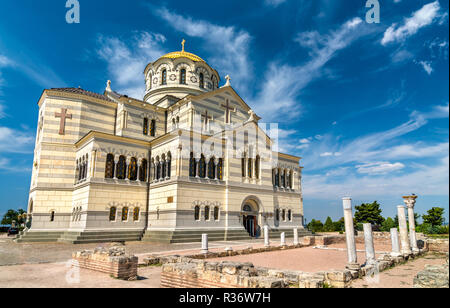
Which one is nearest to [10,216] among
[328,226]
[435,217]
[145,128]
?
[145,128]

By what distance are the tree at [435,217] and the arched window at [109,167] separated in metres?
41.3

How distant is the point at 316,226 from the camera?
4947 cm

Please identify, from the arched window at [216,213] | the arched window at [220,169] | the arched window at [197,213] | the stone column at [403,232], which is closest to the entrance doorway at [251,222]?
the arched window at [216,213]

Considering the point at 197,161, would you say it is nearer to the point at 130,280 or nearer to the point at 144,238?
the point at 144,238

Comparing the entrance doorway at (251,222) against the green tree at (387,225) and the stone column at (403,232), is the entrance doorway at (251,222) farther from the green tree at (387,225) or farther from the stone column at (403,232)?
the green tree at (387,225)

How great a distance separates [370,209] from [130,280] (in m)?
45.7

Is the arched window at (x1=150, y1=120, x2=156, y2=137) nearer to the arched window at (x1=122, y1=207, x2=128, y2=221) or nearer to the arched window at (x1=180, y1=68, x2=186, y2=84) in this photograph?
the arched window at (x1=180, y1=68, x2=186, y2=84)

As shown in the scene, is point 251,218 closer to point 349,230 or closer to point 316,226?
point 349,230

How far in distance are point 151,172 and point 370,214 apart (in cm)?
3540

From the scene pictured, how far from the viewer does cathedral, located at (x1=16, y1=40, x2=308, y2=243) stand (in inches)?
1026

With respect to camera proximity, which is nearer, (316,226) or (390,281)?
(390,281)

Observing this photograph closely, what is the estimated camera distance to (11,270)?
11.9m

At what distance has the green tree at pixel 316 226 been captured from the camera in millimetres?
48906
